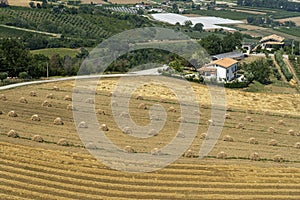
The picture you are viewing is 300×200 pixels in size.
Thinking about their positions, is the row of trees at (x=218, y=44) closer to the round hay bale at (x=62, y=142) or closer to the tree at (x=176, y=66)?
the tree at (x=176, y=66)

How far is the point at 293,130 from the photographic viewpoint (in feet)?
162

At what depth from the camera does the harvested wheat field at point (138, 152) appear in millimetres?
31594

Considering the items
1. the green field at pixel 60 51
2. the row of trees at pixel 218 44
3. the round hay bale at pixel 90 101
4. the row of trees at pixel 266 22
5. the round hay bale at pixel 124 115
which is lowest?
the row of trees at pixel 266 22

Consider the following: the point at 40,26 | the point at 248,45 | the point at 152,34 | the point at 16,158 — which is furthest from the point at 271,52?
the point at 16,158

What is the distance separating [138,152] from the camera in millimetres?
38281

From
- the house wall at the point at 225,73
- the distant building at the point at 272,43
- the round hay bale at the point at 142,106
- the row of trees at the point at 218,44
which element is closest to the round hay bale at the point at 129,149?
the round hay bale at the point at 142,106

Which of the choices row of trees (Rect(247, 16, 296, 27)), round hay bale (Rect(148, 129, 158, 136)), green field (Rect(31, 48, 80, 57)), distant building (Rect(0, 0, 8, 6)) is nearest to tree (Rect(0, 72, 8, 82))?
round hay bale (Rect(148, 129, 158, 136))

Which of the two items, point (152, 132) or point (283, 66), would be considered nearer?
point (152, 132)

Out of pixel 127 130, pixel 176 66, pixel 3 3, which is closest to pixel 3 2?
pixel 3 3

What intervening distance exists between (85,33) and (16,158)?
333 feet

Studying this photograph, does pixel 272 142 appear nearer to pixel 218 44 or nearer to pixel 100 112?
pixel 100 112

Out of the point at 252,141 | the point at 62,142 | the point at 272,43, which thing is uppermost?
the point at 62,142

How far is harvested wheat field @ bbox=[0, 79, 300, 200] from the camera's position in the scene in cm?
3159

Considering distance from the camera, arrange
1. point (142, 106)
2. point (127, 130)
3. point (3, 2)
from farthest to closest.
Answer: point (3, 2) → point (142, 106) → point (127, 130)
